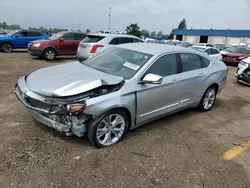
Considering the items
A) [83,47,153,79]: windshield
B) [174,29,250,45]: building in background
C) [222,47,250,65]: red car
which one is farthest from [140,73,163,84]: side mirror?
[174,29,250,45]: building in background

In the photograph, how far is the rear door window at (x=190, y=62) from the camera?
462 centimetres

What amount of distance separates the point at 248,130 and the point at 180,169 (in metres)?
2.40

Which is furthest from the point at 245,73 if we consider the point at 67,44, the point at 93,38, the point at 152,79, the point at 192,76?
the point at 67,44

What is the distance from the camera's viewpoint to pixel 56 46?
12.6m

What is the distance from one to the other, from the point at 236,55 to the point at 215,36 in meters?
50.6

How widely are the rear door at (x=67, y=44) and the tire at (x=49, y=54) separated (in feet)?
1.33

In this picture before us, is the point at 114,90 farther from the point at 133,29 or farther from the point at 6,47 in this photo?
the point at 133,29

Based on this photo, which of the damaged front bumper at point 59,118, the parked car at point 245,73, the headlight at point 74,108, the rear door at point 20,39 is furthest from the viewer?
the rear door at point 20,39

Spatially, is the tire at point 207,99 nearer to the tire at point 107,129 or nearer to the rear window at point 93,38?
the tire at point 107,129

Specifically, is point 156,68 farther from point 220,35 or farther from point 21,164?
point 220,35

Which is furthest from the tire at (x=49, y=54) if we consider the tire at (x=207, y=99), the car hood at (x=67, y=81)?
the tire at (x=207, y=99)

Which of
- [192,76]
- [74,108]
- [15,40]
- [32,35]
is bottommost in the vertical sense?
[15,40]

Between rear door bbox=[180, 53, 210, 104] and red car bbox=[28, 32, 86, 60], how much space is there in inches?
373

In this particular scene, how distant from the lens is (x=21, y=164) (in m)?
3.01
